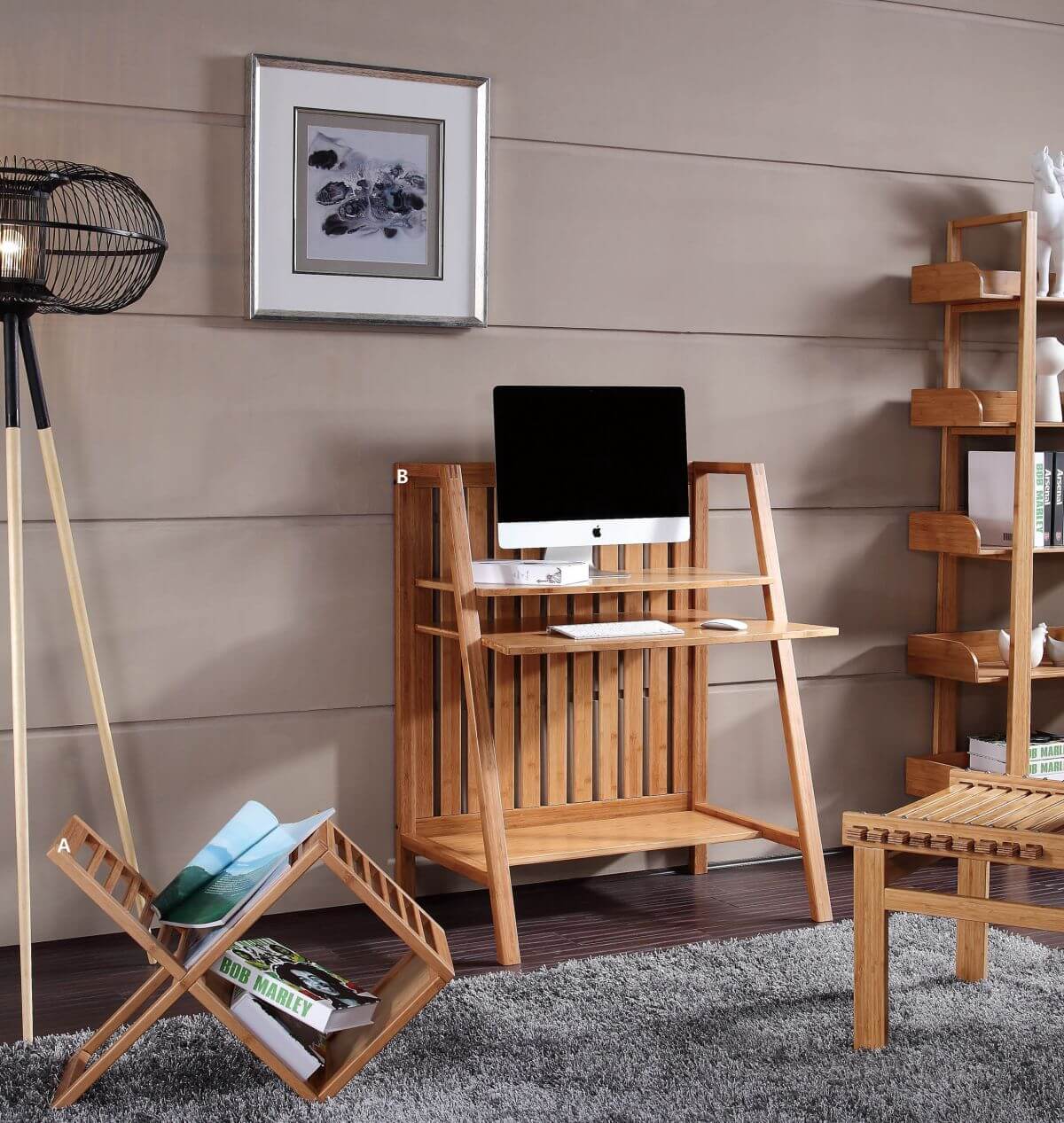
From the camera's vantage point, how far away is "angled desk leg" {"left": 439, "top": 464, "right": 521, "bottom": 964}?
3.07 m

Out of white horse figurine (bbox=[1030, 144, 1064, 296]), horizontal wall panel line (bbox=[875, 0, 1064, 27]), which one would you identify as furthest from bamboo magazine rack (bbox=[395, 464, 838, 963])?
horizontal wall panel line (bbox=[875, 0, 1064, 27])

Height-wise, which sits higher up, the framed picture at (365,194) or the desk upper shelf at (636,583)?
the framed picture at (365,194)

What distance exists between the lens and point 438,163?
343 centimetres

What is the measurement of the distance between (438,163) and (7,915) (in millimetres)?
2073

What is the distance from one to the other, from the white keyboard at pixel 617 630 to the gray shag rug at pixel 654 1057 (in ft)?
2.35

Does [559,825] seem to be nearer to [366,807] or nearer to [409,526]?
[366,807]

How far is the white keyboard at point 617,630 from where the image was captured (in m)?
3.10

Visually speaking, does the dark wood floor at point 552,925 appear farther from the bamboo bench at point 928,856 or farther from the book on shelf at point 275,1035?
the bamboo bench at point 928,856

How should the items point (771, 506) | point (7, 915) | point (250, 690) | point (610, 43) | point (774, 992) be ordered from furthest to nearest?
point (771, 506), point (610, 43), point (250, 690), point (7, 915), point (774, 992)

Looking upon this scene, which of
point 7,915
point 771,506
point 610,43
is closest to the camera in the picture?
point 7,915

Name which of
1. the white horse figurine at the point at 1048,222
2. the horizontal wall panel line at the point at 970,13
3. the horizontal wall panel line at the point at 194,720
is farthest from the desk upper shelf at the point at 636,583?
the horizontal wall panel line at the point at 970,13

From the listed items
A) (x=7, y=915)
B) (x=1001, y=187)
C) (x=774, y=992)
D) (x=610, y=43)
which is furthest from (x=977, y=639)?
(x=7, y=915)

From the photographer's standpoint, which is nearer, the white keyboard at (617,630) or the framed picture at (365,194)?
the white keyboard at (617,630)

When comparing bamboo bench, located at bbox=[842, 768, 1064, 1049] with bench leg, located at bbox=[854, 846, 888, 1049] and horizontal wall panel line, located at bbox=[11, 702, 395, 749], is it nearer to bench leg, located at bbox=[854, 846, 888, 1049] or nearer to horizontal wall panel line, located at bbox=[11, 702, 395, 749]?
bench leg, located at bbox=[854, 846, 888, 1049]
